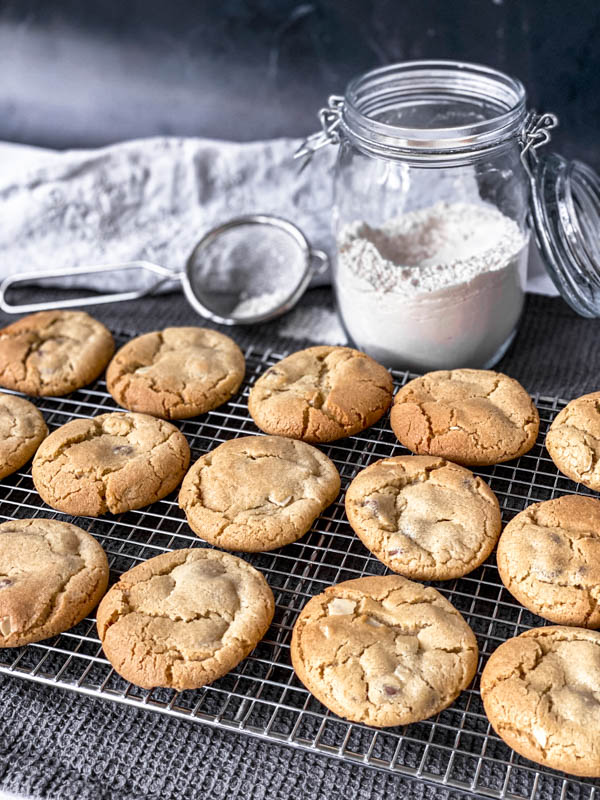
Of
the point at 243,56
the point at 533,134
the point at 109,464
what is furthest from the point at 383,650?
the point at 243,56

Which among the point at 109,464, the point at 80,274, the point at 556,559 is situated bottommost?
the point at 80,274

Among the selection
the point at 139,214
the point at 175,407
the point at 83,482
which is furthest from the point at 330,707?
the point at 139,214

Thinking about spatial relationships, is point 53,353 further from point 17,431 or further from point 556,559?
point 556,559

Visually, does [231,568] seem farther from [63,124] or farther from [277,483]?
[63,124]

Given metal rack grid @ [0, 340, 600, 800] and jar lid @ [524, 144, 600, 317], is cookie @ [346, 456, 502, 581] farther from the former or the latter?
jar lid @ [524, 144, 600, 317]

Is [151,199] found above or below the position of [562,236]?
below

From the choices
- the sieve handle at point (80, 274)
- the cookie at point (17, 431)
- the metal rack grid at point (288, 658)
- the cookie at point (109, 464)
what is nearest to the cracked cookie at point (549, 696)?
the metal rack grid at point (288, 658)
